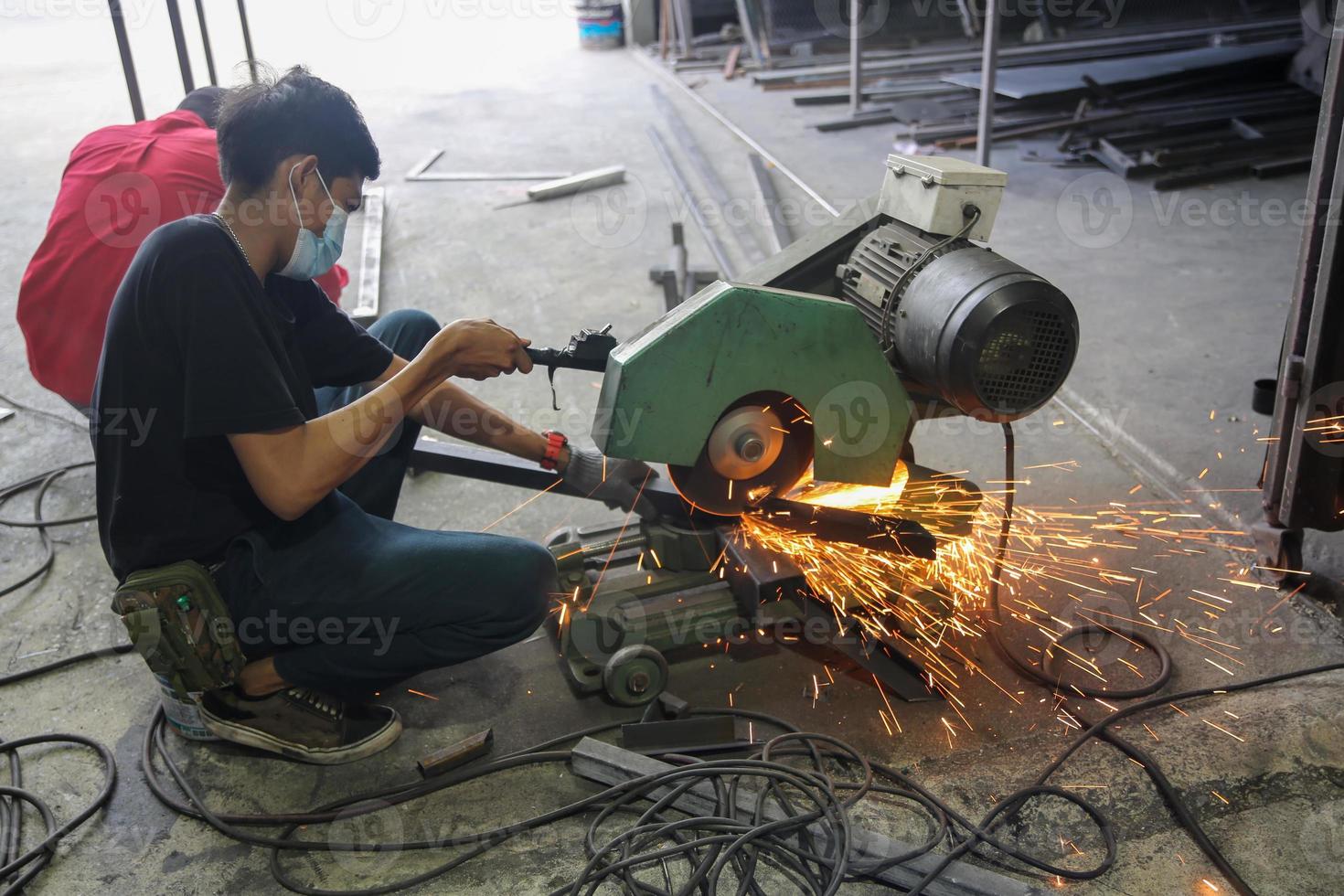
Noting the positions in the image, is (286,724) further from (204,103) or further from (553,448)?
(204,103)

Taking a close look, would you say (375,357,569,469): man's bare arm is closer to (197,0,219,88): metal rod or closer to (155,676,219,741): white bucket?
(155,676,219,741): white bucket

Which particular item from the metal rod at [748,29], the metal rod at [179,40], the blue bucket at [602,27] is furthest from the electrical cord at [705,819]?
the blue bucket at [602,27]

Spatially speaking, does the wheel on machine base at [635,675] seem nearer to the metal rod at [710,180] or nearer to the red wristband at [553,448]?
the red wristband at [553,448]

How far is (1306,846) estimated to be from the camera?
1.86 m

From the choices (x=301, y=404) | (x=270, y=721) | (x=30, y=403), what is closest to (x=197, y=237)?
(x=301, y=404)

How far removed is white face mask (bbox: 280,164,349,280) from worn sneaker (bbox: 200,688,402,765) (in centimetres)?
88

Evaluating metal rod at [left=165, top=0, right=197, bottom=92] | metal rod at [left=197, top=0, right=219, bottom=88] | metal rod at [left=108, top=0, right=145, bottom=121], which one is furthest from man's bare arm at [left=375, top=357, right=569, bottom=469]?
metal rod at [left=197, top=0, right=219, bottom=88]

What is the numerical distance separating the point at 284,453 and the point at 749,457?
2.93 ft

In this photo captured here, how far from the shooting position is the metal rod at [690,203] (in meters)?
4.88

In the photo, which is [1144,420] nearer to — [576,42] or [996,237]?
[996,237]

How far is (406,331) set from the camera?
102 inches

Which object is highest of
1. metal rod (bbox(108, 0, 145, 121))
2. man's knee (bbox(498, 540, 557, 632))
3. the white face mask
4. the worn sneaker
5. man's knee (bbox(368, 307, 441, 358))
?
metal rod (bbox(108, 0, 145, 121))

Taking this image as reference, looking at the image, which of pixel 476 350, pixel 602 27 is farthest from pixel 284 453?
pixel 602 27

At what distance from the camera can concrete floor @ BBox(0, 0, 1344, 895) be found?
1.93 meters
